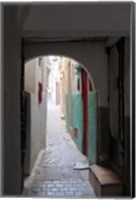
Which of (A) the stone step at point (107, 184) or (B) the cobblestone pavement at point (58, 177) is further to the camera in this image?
(B) the cobblestone pavement at point (58, 177)

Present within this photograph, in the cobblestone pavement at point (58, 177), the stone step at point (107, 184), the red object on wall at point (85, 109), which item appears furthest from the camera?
the red object on wall at point (85, 109)

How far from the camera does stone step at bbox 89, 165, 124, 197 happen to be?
11.1 ft

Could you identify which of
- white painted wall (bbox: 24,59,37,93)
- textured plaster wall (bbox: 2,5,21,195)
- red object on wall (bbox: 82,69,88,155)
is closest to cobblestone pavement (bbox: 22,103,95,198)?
red object on wall (bbox: 82,69,88,155)

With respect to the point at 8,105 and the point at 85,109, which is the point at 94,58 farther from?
the point at 8,105

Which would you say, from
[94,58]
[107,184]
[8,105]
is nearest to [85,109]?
[94,58]

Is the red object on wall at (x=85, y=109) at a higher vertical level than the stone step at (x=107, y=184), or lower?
higher

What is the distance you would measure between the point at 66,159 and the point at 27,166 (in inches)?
58.0

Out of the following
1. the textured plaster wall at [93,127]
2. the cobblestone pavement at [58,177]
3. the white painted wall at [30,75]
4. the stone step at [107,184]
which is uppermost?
the white painted wall at [30,75]

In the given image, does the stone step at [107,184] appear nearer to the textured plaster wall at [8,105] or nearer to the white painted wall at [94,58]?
the white painted wall at [94,58]

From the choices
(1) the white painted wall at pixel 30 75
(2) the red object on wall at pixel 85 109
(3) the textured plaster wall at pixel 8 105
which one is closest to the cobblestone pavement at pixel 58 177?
(2) the red object on wall at pixel 85 109

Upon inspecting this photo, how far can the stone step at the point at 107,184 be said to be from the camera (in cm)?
338

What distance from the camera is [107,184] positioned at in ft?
11.1

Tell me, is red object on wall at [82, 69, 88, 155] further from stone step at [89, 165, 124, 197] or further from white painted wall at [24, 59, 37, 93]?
stone step at [89, 165, 124, 197]

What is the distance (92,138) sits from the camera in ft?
15.3
